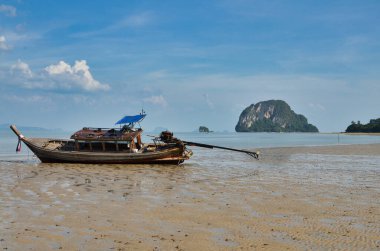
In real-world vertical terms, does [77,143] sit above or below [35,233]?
above

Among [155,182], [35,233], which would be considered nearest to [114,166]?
[155,182]

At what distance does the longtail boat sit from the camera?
29.2 meters

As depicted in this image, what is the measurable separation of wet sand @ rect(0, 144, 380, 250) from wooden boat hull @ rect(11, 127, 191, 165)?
9366 millimetres

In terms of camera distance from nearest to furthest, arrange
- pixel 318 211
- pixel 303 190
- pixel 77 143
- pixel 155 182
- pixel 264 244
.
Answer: pixel 264 244 → pixel 318 211 → pixel 303 190 → pixel 155 182 → pixel 77 143

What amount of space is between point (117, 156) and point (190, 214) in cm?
1852

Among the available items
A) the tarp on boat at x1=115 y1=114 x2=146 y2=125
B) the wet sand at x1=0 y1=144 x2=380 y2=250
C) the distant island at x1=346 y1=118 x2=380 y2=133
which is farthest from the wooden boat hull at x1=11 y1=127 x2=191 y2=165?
the distant island at x1=346 y1=118 x2=380 y2=133

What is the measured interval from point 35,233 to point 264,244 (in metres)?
5.24

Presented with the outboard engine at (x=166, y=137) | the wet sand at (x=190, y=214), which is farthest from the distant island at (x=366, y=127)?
the wet sand at (x=190, y=214)

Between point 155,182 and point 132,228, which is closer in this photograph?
point 132,228

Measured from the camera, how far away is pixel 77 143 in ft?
101

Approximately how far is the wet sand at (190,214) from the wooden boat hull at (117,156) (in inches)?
369

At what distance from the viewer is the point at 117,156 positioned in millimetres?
29141

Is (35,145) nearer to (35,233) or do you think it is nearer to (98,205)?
(98,205)

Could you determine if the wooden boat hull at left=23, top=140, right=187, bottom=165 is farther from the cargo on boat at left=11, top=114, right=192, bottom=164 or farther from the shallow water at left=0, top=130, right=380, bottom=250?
the shallow water at left=0, top=130, right=380, bottom=250
